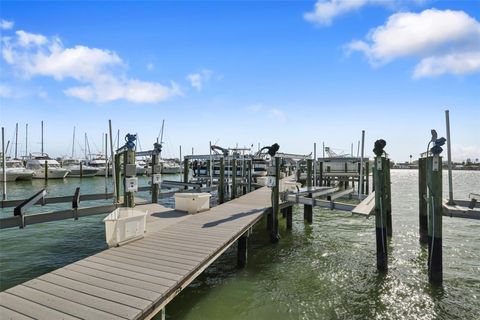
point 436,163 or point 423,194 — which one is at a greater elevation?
point 436,163

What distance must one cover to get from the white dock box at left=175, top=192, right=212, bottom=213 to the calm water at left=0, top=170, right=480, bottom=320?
6.15 ft

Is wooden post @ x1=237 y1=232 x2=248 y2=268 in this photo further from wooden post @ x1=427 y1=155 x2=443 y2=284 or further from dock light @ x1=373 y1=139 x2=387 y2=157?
wooden post @ x1=427 y1=155 x2=443 y2=284

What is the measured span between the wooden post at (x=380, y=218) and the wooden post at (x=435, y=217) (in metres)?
1.10

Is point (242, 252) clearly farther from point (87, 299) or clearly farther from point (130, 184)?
point (87, 299)

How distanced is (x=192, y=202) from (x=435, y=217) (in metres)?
6.97

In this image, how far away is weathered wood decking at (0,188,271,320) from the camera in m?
4.03

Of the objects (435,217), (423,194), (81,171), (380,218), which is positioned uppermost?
(81,171)

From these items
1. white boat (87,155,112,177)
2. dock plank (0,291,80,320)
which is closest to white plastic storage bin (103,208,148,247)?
dock plank (0,291,80,320)

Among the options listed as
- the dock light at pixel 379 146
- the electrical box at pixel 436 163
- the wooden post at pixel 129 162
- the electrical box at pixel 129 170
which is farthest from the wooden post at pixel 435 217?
the wooden post at pixel 129 162

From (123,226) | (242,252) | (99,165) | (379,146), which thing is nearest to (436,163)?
(379,146)

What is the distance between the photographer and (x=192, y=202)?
10766 millimetres

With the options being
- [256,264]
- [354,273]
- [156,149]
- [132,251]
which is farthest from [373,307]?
[156,149]

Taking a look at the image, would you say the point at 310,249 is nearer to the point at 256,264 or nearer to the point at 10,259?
the point at 256,264

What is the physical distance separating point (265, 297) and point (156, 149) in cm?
838
